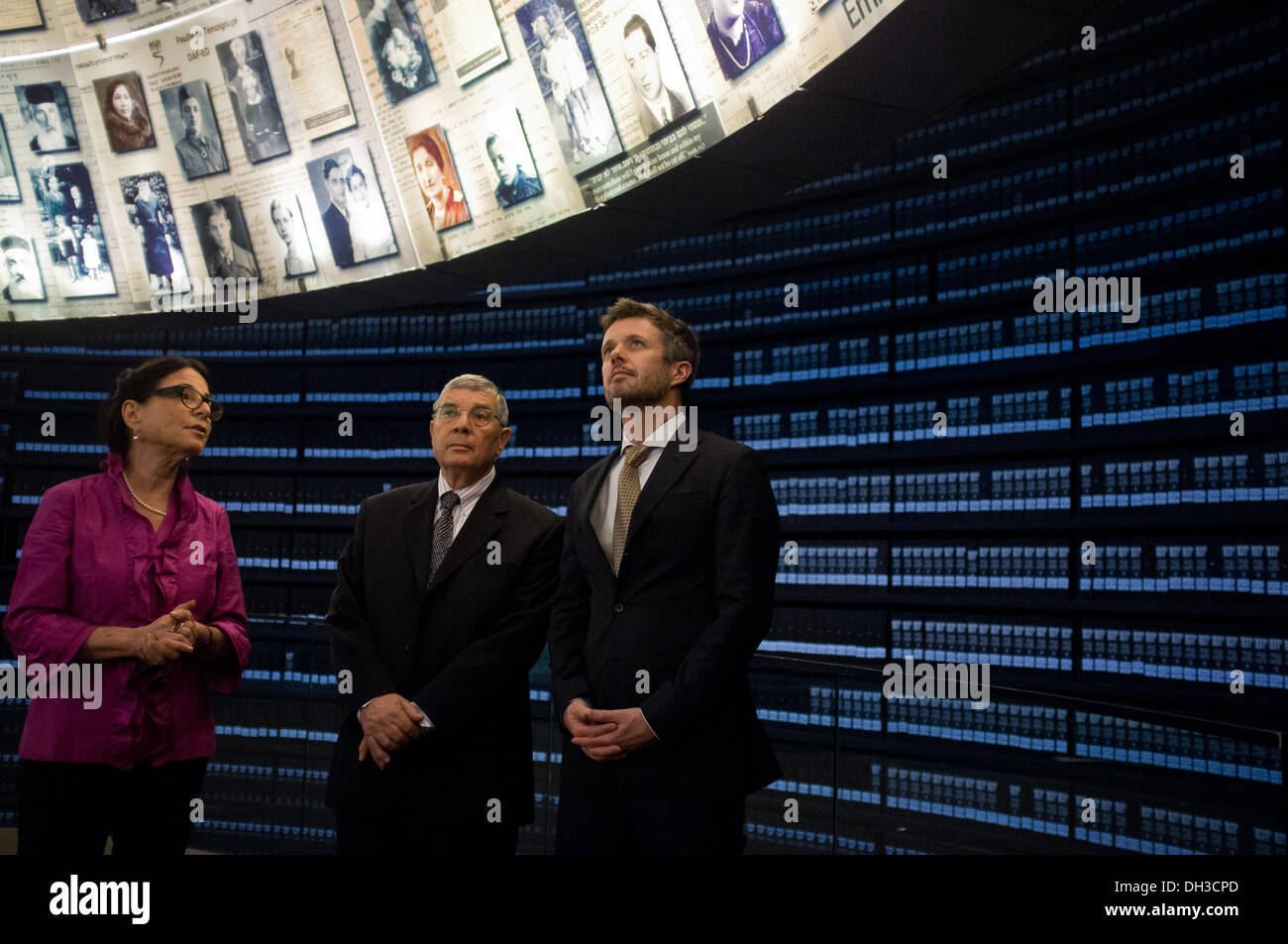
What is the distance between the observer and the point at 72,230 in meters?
5.38

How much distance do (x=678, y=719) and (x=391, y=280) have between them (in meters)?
3.60

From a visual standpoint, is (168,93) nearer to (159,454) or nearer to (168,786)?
(159,454)

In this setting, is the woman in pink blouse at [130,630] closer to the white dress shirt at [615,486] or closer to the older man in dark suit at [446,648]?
the older man in dark suit at [446,648]

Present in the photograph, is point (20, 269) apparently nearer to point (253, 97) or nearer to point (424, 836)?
point (253, 97)

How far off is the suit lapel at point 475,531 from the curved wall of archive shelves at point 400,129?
61.5 inches

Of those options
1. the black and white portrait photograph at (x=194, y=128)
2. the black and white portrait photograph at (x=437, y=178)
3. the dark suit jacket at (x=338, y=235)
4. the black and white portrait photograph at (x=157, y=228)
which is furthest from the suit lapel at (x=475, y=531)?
the black and white portrait photograph at (x=157, y=228)

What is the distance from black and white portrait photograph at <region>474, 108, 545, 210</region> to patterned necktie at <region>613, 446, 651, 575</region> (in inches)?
96.5

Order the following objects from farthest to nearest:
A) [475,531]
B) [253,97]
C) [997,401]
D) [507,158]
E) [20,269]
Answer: [20,269], [253,97], [997,401], [507,158], [475,531]

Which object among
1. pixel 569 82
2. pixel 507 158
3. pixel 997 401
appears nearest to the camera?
pixel 569 82

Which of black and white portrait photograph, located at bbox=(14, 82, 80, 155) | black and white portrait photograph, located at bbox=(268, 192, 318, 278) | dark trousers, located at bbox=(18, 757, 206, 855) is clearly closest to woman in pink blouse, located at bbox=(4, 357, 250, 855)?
dark trousers, located at bbox=(18, 757, 206, 855)

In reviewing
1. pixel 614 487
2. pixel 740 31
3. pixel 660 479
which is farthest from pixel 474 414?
pixel 740 31

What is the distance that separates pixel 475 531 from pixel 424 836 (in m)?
0.52

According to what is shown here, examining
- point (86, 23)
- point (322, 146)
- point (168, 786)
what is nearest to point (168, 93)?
point (86, 23)

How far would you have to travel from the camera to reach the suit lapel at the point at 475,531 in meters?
1.93
